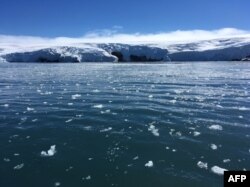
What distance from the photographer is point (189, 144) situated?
12.3 metres

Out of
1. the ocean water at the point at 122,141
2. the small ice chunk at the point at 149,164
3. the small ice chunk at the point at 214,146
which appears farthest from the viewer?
the small ice chunk at the point at 214,146

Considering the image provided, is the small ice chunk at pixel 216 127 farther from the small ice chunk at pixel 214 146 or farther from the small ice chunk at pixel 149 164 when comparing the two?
the small ice chunk at pixel 149 164

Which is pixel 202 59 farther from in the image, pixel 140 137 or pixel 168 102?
pixel 140 137

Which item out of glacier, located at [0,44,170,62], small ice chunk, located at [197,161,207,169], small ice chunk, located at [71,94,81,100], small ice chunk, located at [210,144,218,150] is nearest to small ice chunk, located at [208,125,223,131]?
small ice chunk, located at [210,144,218,150]

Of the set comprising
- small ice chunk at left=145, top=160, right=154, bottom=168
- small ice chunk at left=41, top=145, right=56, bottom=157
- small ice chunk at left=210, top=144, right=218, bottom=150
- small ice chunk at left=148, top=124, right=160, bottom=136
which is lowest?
small ice chunk at left=145, top=160, right=154, bottom=168

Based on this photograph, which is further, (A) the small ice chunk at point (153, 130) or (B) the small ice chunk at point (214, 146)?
(A) the small ice chunk at point (153, 130)

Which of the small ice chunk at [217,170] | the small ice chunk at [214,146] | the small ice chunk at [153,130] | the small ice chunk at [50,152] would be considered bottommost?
the small ice chunk at [217,170]

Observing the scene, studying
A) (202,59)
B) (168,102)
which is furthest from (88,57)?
(168,102)

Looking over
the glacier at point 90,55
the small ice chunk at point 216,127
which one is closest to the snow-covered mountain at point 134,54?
the glacier at point 90,55

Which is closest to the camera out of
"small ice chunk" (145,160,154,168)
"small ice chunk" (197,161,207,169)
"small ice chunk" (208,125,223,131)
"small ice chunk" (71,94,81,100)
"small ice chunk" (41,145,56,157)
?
"small ice chunk" (197,161,207,169)

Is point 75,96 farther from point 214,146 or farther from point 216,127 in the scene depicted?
point 214,146

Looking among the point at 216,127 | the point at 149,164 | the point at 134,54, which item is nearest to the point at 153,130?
the point at 216,127

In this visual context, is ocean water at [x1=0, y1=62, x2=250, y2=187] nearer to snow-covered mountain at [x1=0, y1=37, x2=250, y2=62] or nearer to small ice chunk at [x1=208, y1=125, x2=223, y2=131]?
small ice chunk at [x1=208, y1=125, x2=223, y2=131]

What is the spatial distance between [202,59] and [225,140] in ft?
276
